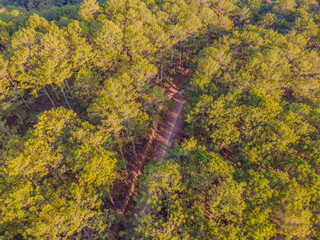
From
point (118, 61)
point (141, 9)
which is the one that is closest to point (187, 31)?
point (141, 9)

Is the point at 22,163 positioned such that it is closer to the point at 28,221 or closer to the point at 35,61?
the point at 28,221

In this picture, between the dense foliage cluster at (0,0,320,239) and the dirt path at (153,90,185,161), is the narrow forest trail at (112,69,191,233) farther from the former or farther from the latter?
the dense foliage cluster at (0,0,320,239)

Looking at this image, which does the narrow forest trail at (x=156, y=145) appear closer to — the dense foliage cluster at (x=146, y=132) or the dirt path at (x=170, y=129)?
the dirt path at (x=170, y=129)

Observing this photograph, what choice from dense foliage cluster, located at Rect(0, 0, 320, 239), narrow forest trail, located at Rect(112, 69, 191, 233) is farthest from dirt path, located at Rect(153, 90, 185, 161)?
dense foliage cluster, located at Rect(0, 0, 320, 239)

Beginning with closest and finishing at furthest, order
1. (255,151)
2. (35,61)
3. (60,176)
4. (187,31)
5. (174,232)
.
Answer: (174,232)
(60,176)
(255,151)
(35,61)
(187,31)

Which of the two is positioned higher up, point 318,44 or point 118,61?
point 118,61

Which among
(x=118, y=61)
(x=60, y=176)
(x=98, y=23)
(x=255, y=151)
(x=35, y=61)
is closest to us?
(x=60, y=176)
